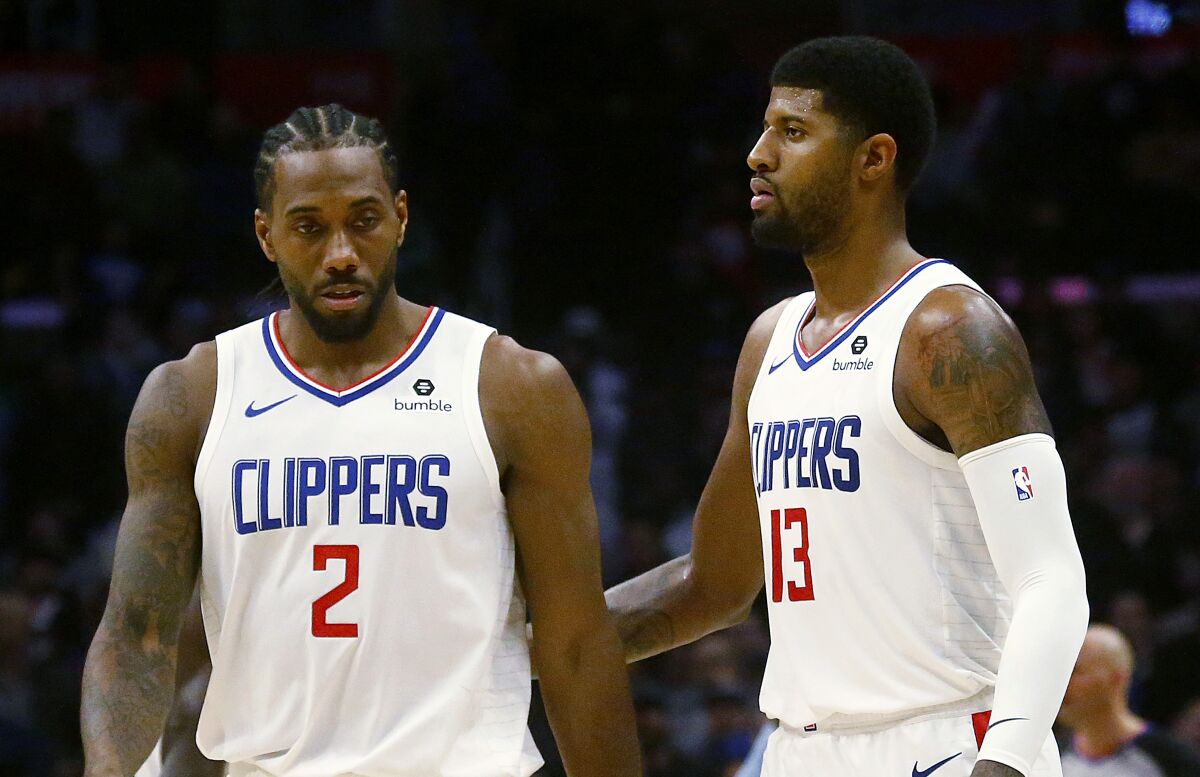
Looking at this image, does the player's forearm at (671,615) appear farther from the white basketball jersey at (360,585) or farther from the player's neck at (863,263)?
the player's neck at (863,263)

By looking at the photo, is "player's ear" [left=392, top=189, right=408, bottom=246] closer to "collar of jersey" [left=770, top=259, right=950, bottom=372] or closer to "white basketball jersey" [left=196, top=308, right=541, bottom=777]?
"white basketball jersey" [left=196, top=308, right=541, bottom=777]

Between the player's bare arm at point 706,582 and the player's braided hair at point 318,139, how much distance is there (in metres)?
1.00

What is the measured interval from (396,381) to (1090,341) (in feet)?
24.1

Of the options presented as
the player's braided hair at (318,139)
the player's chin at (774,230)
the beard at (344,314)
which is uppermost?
the player's braided hair at (318,139)

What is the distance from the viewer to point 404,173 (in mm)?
11938

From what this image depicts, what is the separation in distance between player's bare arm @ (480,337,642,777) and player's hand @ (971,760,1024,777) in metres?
0.89

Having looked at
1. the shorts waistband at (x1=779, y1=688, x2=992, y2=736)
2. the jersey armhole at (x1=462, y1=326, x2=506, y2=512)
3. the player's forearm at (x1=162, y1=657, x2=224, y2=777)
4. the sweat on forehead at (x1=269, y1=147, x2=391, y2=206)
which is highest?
the sweat on forehead at (x1=269, y1=147, x2=391, y2=206)

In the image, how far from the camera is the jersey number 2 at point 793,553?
3.80m

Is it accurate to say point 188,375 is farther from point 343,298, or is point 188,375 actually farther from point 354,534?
point 354,534

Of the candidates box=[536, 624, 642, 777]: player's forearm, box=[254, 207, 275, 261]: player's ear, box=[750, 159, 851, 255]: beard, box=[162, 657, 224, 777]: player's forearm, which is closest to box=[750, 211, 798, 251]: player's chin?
box=[750, 159, 851, 255]: beard

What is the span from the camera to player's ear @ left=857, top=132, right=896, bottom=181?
3.92 metres

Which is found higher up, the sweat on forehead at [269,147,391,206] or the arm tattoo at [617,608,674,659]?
the sweat on forehead at [269,147,391,206]

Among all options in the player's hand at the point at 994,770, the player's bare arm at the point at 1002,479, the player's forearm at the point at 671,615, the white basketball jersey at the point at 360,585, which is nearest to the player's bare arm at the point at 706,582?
the player's forearm at the point at 671,615

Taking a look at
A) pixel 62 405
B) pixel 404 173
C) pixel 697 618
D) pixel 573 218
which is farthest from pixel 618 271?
pixel 697 618
